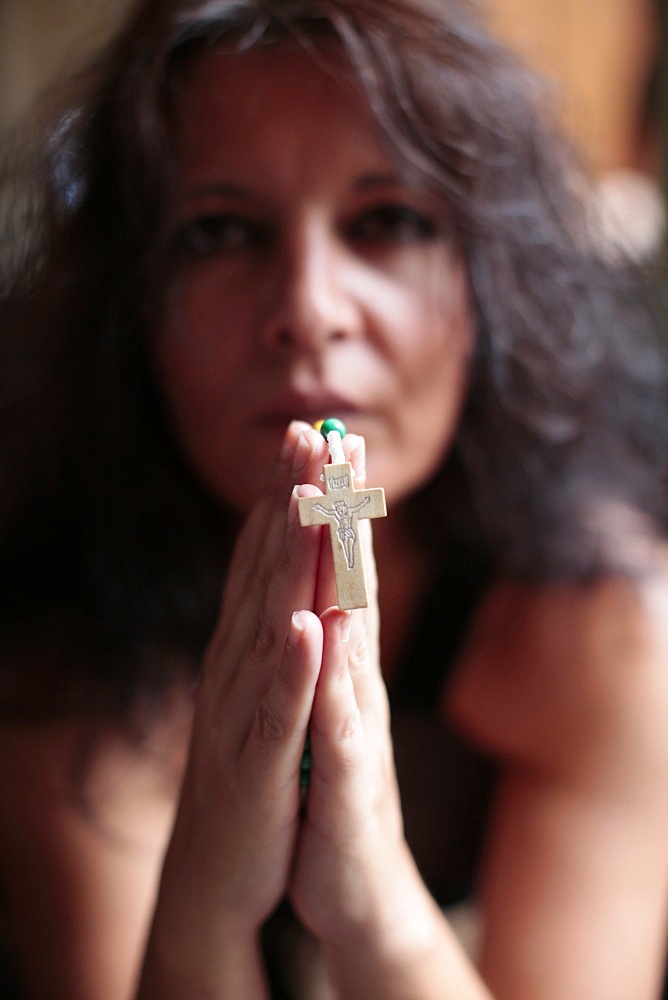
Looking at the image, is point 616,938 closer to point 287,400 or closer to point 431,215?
point 287,400

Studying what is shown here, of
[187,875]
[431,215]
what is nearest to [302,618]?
[187,875]

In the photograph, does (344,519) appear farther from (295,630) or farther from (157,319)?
(157,319)

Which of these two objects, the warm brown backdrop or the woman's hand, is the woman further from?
the warm brown backdrop

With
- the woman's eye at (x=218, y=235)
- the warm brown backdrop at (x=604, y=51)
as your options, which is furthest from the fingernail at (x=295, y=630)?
the warm brown backdrop at (x=604, y=51)

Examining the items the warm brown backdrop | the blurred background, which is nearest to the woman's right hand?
the blurred background

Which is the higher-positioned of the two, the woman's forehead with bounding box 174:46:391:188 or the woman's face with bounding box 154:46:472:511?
the woman's forehead with bounding box 174:46:391:188

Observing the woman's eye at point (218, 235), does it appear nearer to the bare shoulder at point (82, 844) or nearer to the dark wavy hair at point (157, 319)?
the dark wavy hair at point (157, 319)

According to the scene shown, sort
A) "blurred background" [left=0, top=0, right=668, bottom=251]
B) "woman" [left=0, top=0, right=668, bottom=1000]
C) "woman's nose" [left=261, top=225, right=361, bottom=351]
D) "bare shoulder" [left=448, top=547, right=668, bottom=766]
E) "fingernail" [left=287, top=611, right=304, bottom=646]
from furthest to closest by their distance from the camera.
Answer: "blurred background" [left=0, top=0, right=668, bottom=251] → "bare shoulder" [left=448, top=547, right=668, bottom=766] → "woman's nose" [left=261, top=225, right=361, bottom=351] → "woman" [left=0, top=0, right=668, bottom=1000] → "fingernail" [left=287, top=611, right=304, bottom=646]
